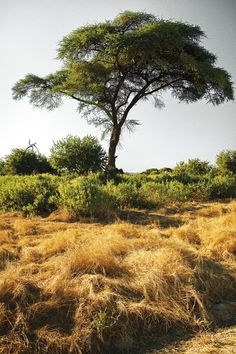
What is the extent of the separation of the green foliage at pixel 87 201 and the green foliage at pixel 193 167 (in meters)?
8.76

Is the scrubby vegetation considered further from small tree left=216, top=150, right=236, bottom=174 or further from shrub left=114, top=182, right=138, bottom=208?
small tree left=216, top=150, right=236, bottom=174

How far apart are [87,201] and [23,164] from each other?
10142 mm

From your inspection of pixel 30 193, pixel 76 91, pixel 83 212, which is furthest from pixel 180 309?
pixel 76 91

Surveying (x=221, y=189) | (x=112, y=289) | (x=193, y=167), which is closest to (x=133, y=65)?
(x=193, y=167)

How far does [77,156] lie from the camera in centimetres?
1498

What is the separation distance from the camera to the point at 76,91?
72.1 ft

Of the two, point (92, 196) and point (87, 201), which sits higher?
point (92, 196)

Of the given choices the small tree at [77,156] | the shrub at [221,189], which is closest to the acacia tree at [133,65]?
the small tree at [77,156]

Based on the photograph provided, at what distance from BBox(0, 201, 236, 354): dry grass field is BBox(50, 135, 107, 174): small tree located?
892cm

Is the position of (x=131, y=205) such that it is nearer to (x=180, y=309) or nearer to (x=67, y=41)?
(x=180, y=309)

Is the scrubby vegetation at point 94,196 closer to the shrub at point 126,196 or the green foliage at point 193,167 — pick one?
the shrub at point 126,196

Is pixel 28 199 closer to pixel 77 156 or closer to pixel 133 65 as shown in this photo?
pixel 77 156

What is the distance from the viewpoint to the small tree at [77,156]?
15.0 metres

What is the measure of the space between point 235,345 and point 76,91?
19910 millimetres
